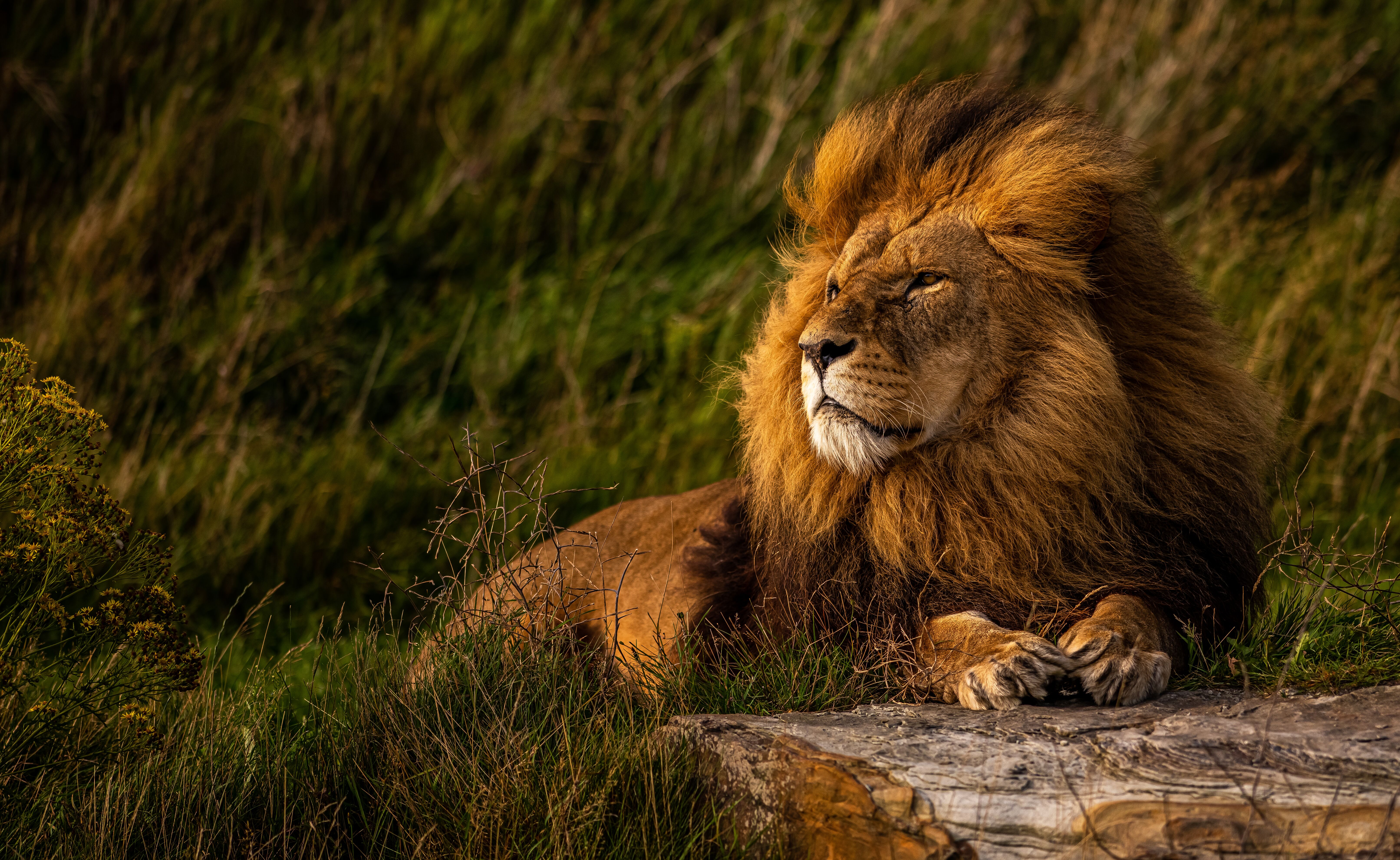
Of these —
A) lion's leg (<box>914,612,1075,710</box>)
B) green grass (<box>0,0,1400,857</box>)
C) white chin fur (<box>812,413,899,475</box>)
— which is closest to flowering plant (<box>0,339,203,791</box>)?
green grass (<box>0,0,1400,857</box>)

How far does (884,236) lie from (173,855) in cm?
230

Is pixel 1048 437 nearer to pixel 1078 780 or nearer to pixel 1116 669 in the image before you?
pixel 1116 669

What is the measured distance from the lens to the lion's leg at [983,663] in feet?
9.10

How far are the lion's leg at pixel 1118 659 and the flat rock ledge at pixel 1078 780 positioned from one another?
4 centimetres

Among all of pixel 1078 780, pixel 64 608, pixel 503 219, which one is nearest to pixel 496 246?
pixel 503 219

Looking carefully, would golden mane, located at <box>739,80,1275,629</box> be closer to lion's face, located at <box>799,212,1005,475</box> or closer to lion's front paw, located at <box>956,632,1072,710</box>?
lion's face, located at <box>799,212,1005,475</box>

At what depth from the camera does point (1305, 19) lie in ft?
27.2

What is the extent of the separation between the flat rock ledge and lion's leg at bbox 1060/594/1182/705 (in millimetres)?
41

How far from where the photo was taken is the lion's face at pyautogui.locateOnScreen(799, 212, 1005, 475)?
9.93 feet

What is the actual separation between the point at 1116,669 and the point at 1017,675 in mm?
219

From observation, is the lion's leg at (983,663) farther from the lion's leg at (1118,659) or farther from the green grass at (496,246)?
the green grass at (496,246)

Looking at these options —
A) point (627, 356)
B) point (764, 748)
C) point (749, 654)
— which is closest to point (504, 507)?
point (749, 654)

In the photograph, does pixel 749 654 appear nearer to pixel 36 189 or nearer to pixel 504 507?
pixel 504 507

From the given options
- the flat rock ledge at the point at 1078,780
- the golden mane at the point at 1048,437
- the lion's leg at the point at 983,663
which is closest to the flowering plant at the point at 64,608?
the flat rock ledge at the point at 1078,780
